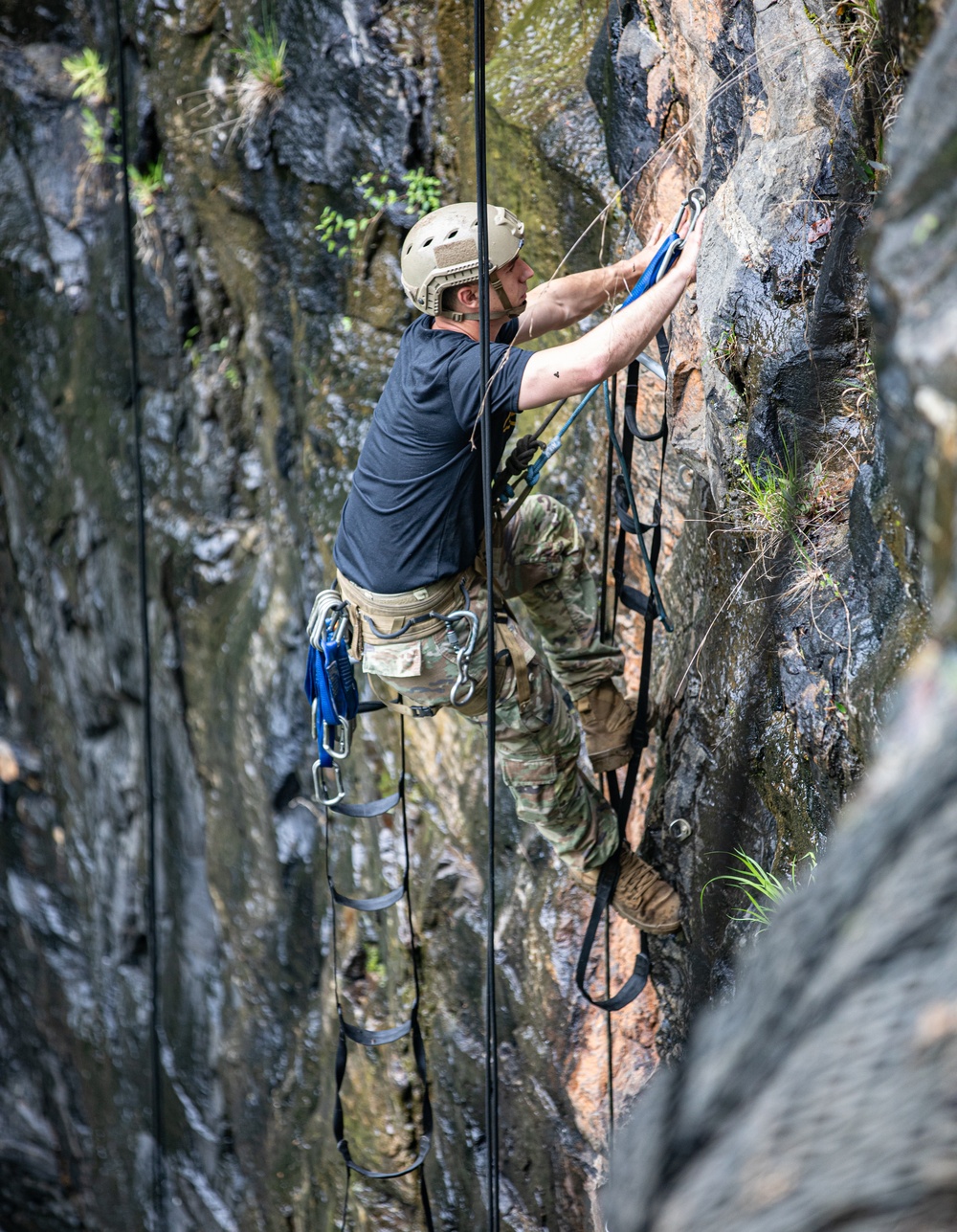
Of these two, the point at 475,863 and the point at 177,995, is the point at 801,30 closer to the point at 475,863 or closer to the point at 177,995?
the point at 475,863

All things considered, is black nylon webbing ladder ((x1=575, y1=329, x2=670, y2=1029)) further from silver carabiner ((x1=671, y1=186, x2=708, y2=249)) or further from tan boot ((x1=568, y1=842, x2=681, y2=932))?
silver carabiner ((x1=671, y1=186, x2=708, y2=249))

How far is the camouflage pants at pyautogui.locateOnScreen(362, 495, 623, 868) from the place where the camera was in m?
3.39

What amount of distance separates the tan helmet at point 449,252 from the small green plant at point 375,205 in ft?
7.12

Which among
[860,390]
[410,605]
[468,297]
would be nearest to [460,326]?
[468,297]

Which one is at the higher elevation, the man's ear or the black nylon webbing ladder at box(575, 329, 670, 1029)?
the man's ear

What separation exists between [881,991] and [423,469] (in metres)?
2.26

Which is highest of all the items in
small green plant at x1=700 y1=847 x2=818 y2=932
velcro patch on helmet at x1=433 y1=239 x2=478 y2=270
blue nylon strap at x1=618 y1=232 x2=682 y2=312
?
velcro patch on helmet at x1=433 y1=239 x2=478 y2=270

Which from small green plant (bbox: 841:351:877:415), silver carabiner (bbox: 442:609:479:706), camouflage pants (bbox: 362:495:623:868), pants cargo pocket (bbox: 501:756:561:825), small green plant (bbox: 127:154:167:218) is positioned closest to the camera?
small green plant (bbox: 841:351:877:415)

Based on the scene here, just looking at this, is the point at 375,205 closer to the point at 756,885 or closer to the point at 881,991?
the point at 756,885

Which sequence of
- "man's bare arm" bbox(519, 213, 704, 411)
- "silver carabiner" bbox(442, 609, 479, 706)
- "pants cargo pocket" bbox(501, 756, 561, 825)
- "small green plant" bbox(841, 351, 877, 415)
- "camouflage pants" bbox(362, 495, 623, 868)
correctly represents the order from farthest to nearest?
"pants cargo pocket" bbox(501, 756, 561, 825), "camouflage pants" bbox(362, 495, 623, 868), "silver carabiner" bbox(442, 609, 479, 706), "small green plant" bbox(841, 351, 877, 415), "man's bare arm" bbox(519, 213, 704, 411)

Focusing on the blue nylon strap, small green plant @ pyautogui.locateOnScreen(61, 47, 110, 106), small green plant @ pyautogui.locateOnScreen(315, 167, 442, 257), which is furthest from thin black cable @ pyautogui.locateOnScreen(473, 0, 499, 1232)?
small green plant @ pyautogui.locateOnScreen(61, 47, 110, 106)

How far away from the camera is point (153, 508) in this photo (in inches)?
280

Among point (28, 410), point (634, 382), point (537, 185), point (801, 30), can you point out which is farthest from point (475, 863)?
point (28, 410)

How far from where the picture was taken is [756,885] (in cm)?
334
